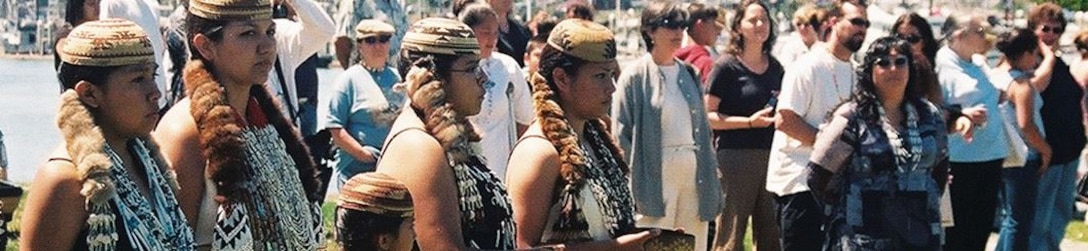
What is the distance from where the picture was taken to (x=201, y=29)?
5.12 meters

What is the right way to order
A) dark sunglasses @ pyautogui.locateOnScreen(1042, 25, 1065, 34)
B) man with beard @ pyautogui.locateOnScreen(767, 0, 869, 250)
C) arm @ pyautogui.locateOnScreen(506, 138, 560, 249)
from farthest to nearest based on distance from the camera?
dark sunglasses @ pyautogui.locateOnScreen(1042, 25, 1065, 34), man with beard @ pyautogui.locateOnScreen(767, 0, 869, 250), arm @ pyautogui.locateOnScreen(506, 138, 560, 249)

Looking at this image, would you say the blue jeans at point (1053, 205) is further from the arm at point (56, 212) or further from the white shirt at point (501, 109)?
the arm at point (56, 212)

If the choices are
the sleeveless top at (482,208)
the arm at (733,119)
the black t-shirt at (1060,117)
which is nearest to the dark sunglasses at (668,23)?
the arm at (733,119)

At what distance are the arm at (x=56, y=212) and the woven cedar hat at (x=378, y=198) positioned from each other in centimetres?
57

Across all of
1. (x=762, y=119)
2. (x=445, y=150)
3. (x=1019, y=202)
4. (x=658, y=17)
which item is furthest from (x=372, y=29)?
(x=445, y=150)

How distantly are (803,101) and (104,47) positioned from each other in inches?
201

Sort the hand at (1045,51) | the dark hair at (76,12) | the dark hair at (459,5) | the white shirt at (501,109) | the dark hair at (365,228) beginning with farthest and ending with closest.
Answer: the hand at (1045,51)
the dark hair at (459,5)
the white shirt at (501,109)
the dark hair at (76,12)
the dark hair at (365,228)

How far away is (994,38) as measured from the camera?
11.8 m

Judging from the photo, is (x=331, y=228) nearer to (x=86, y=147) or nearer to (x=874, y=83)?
(x=874, y=83)

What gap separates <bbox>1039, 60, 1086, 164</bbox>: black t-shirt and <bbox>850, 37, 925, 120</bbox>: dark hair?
3291 mm

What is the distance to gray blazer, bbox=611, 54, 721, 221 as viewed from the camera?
29.0 feet

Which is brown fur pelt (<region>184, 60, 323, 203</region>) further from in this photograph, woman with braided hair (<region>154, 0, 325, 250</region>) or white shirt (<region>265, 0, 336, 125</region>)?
white shirt (<region>265, 0, 336, 125</region>)

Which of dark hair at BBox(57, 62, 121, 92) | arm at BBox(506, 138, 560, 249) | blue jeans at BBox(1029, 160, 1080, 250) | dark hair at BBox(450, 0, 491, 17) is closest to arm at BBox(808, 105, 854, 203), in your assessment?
dark hair at BBox(450, 0, 491, 17)

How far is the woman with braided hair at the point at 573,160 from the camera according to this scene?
18.3ft
